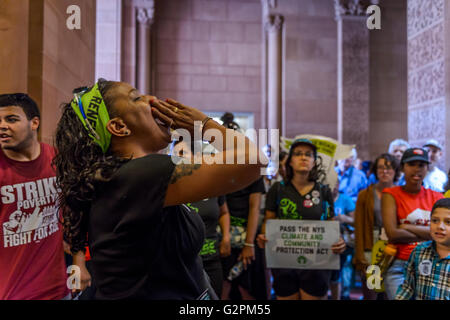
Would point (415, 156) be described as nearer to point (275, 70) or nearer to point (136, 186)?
point (136, 186)

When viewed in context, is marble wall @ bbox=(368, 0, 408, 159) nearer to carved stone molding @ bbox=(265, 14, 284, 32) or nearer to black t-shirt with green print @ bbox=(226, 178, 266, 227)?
carved stone molding @ bbox=(265, 14, 284, 32)

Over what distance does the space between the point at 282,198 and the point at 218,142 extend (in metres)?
2.78

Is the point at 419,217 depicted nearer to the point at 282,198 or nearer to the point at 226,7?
the point at 282,198

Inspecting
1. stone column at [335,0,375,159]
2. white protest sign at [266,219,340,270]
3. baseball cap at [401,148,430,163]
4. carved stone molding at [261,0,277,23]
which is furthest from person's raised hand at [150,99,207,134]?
carved stone molding at [261,0,277,23]

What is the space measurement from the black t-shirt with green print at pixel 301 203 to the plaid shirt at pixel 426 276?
3.44 feet

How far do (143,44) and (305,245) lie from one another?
9.01 meters

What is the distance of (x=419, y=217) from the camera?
12.0ft

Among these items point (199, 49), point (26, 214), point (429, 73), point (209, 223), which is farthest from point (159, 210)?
point (199, 49)

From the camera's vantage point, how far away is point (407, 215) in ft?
12.1

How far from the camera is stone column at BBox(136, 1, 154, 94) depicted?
1141 cm

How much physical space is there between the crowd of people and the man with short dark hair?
0.05ft

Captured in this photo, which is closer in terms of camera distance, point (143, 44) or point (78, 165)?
point (78, 165)

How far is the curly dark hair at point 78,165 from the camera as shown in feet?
4.60

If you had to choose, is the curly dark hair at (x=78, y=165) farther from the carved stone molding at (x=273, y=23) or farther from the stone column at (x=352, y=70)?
the carved stone molding at (x=273, y=23)
